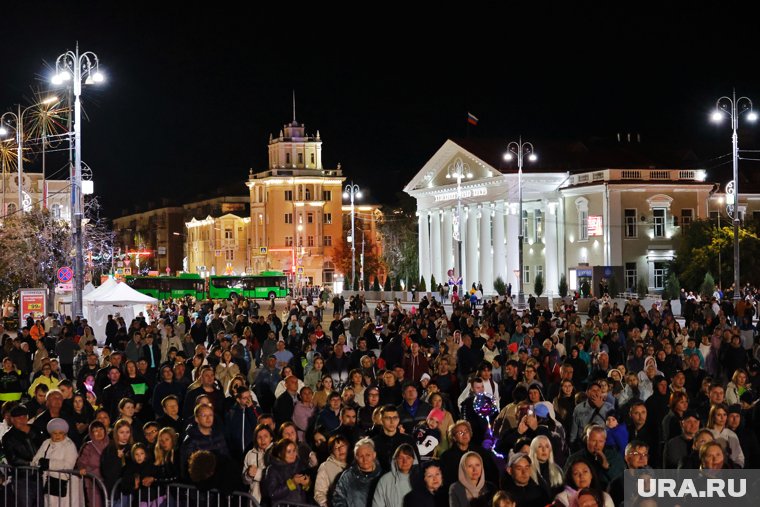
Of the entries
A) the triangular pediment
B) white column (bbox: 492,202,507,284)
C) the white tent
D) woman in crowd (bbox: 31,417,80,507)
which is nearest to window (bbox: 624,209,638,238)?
the triangular pediment

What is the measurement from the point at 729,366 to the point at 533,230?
64531 millimetres

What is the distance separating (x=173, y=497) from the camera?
9.33 meters

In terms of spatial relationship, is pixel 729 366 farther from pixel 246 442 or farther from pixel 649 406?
pixel 246 442

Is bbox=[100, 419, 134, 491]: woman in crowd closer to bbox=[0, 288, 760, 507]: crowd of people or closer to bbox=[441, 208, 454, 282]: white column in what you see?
bbox=[0, 288, 760, 507]: crowd of people

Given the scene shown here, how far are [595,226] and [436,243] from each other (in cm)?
2084

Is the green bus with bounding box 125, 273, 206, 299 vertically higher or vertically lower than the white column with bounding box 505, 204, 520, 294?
lower

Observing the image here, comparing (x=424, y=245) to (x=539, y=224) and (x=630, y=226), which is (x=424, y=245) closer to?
(x=539, y=224)

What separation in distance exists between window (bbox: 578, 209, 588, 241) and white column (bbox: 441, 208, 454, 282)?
49.6 feet

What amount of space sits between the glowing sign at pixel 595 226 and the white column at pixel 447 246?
1726 centimetres

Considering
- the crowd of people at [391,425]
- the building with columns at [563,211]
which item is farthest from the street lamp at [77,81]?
the building with columns at [563,211]

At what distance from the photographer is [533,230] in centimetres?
8388

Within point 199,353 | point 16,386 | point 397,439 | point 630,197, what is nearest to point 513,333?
point 199,353

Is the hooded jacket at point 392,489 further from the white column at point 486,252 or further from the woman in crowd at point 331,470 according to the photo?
the white column at point 486,252

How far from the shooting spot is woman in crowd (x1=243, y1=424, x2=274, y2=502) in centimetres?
959
